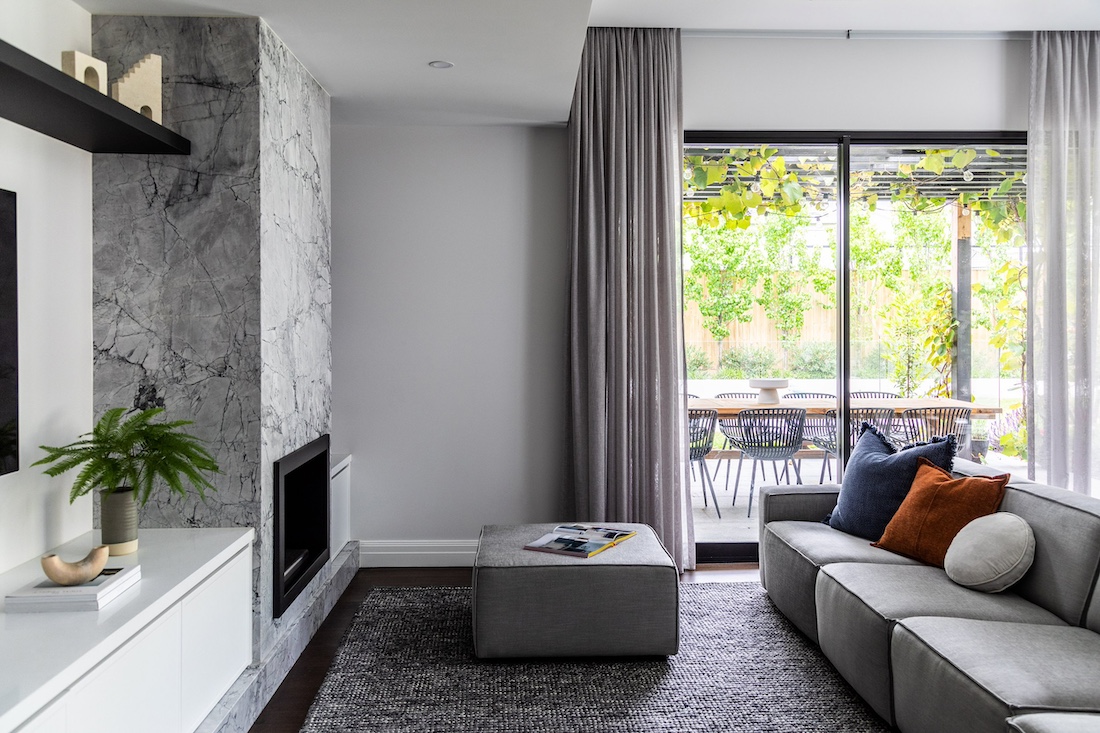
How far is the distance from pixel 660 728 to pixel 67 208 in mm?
2497

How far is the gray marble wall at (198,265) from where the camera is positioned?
2566 mm

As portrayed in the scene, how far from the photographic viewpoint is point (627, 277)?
4.03 m

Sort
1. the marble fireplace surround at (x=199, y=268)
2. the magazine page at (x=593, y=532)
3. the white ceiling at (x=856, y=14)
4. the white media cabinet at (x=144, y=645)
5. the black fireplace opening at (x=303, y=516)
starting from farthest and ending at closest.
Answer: the white ceiling at (x=856, y=14) < the magazine page at (x=593, y=532) < the black fireplace opening at (x=303, y=516) < the marble fireplace surround at (x=199, y=268) < the white media cabinet at (x=144, y=645)

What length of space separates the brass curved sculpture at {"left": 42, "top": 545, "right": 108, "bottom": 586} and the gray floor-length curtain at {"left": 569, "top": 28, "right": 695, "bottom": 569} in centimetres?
247

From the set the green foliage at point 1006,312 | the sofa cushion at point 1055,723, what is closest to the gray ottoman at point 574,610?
the sofa cushion at point 1055,723

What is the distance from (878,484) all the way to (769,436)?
3.83 feet

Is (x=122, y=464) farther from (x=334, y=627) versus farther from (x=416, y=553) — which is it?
(x=416, y=553)

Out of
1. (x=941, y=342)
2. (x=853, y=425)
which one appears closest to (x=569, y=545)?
(x=853, y=425)

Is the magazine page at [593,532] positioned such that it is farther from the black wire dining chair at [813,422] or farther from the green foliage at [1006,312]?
the green foliage at [1006,312]

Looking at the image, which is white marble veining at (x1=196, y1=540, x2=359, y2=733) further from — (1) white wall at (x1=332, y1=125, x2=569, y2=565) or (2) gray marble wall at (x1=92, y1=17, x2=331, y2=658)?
(1) white wall at (x1=332, y1=125, x2=569, y2=565)

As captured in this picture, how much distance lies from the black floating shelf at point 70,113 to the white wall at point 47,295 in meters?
0.10

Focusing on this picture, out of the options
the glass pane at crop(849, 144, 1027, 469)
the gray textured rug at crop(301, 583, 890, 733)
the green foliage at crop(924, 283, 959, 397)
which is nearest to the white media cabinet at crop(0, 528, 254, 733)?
the gray textured rug at crop(301, 583, 890, 733)

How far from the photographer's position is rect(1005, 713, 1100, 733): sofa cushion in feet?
5.45

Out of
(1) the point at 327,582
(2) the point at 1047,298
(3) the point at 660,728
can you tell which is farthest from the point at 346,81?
(2) the point at 1047,298
